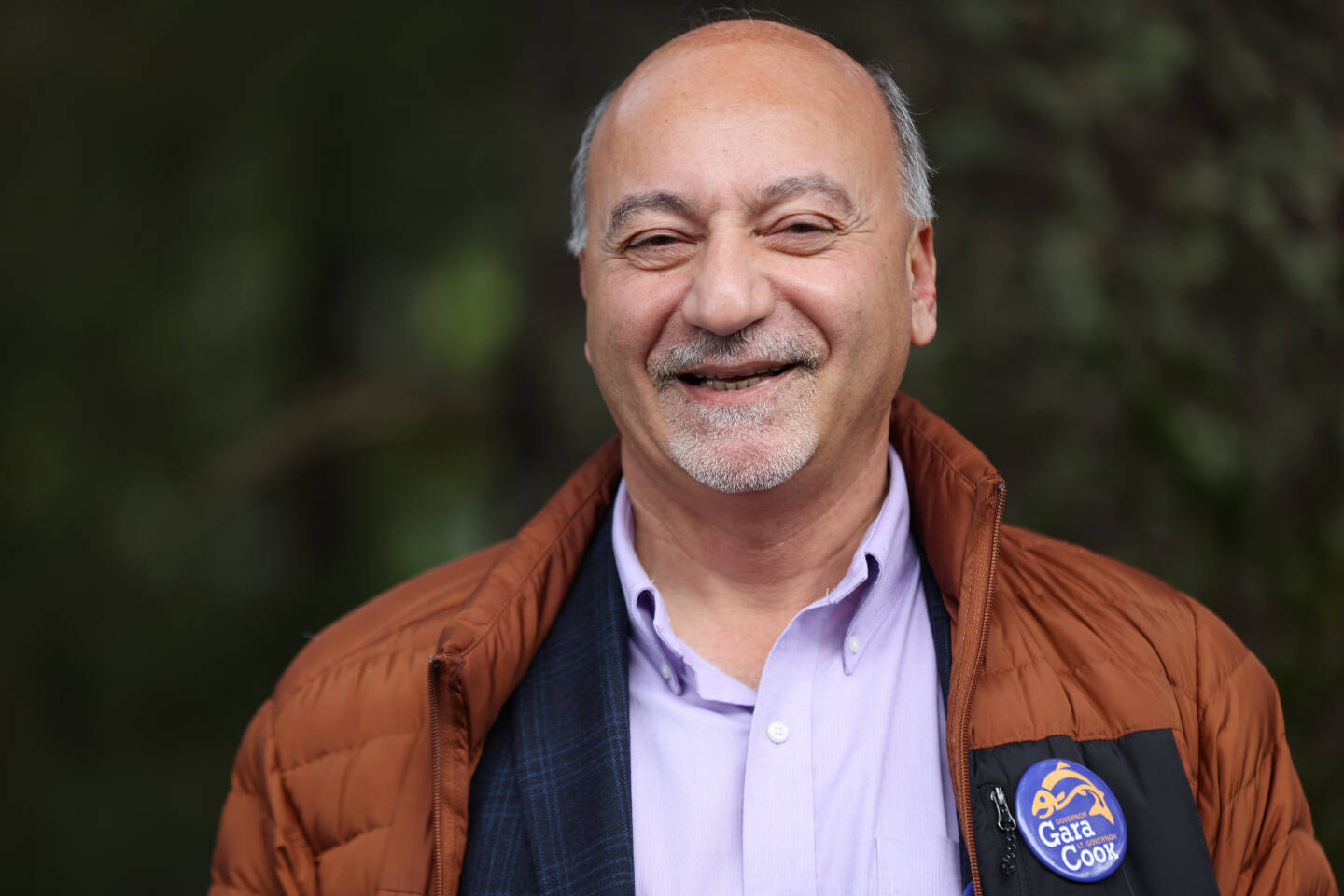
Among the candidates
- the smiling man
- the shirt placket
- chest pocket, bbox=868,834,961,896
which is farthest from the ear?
chest pocket, bbox=868,834,961,896

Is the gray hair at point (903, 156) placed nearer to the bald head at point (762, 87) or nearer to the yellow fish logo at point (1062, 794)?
the bald head at point (762, 87)

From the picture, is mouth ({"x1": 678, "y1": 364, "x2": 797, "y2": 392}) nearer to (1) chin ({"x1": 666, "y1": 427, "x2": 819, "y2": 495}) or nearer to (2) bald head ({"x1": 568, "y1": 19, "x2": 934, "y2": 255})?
(1) chin ({"x1": 666, "y1": 427, "x2": 819, "y2": 495})

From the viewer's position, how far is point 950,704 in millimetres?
1488

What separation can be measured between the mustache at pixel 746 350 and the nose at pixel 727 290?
16 mm

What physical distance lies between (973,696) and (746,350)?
0.57m

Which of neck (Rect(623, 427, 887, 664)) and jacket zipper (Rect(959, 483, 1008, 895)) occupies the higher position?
neck (Rect(623, 427, 887, 664))

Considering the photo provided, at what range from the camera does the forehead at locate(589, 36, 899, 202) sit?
5.57 feet

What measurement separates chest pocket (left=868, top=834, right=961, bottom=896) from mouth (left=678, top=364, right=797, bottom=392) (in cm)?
66

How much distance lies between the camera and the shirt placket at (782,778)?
4.81ft

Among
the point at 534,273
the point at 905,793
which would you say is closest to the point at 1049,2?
the point at 534,273

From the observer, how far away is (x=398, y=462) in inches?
174

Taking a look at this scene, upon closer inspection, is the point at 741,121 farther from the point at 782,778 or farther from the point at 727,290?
the point at 782,778

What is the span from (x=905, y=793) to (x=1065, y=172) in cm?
162

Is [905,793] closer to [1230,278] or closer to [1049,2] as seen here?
[1230,278]
